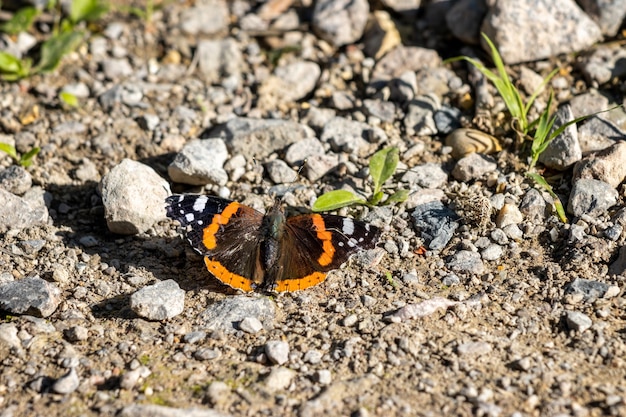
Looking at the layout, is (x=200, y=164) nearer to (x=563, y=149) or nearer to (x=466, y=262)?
(x=466, y=262)

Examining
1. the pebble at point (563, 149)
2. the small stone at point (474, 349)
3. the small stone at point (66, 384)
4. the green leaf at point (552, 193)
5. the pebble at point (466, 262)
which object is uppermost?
the pebble at point (563, 149)

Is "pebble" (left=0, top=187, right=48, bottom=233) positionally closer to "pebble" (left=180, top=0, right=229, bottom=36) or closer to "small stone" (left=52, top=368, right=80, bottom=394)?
"small stone" (left=52, top=368, right=80, bottom=394)

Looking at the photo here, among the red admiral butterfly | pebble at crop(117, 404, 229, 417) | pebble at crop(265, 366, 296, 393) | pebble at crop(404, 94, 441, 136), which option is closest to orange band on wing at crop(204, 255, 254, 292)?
the red admiral butterfly

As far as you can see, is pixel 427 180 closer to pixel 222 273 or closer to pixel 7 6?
pixel 222 273

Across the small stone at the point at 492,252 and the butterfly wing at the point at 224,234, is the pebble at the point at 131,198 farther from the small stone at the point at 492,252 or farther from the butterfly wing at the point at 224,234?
the small stone at the point at 492,252

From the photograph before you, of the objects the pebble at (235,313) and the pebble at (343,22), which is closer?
the pebble at (235,313)

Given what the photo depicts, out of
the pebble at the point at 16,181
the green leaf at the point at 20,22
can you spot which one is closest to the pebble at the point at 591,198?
the pebble at the point at 16,181
